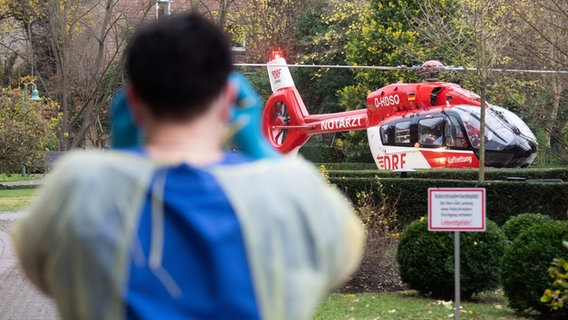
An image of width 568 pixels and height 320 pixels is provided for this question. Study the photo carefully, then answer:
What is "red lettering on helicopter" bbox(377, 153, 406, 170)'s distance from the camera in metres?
26.0

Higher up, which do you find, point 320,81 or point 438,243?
point 320,81

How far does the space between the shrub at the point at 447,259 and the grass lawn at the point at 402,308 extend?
0.23m

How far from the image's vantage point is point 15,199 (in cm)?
3102

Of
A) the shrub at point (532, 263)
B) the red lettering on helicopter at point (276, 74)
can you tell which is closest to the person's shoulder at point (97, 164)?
the shrub at point (532, 263)

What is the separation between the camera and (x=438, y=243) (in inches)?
473

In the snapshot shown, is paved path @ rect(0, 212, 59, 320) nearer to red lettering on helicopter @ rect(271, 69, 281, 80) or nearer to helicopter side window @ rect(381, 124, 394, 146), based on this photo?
helicopter side window @ rect(381, 124, 394, 146)

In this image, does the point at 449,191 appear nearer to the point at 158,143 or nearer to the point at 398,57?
the point at 158,143

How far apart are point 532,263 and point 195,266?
352 inches

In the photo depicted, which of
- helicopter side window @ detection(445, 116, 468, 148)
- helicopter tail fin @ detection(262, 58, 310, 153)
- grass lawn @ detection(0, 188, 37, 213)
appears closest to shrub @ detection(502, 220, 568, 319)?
helicopter side window @ detection(445, 116, 468, 148)

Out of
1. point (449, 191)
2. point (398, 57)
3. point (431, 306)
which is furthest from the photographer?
point (398, 57)

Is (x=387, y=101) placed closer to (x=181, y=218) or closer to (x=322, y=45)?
(x=322, y=45)

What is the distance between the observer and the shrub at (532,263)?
10.1 meters

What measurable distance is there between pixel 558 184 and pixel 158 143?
17.1 m

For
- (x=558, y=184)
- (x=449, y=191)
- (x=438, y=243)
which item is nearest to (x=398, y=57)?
(x=558, y=184)
